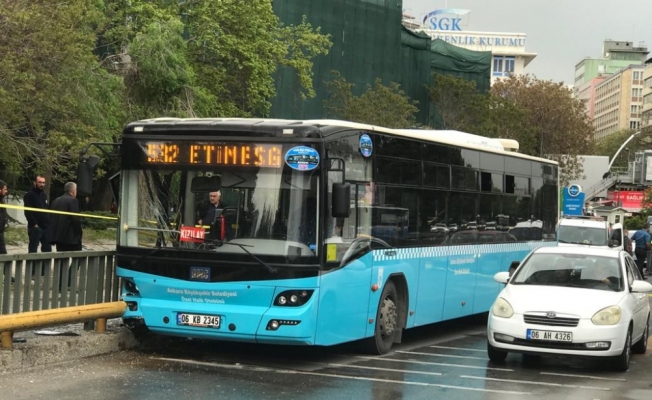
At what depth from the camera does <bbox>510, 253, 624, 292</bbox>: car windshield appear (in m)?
13.2

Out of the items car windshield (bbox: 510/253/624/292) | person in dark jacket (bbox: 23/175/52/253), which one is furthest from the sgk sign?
car windshield (bbox: 510/253/624/292)

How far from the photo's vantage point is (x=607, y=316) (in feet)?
40.0

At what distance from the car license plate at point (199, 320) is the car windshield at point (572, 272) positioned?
162 inches

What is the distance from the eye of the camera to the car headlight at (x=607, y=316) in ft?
39.8

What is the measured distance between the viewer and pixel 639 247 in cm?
3512

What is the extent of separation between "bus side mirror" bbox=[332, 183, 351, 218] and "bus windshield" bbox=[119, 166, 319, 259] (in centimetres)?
27

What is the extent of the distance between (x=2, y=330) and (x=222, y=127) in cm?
329

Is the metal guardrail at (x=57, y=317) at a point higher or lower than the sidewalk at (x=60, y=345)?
higher

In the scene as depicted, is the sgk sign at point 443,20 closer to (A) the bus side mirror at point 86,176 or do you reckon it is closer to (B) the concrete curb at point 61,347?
(B) the concrete curb at point 61,347

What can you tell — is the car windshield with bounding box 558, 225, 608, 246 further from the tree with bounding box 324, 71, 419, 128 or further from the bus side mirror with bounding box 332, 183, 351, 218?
the bus side mirror with bounding box 332, 183, 351, 218

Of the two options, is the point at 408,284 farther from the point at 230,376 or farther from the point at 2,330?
the point at 2,330

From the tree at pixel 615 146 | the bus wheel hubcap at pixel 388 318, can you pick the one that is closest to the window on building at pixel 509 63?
the tree at pixel 615 146

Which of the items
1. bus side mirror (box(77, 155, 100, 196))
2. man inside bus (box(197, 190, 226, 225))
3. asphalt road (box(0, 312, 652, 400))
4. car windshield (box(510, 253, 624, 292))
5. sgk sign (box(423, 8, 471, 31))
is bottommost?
asphalt road (box(0, 312, 652, 400))

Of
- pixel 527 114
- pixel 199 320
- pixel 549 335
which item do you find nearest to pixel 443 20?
pixel 527 114
